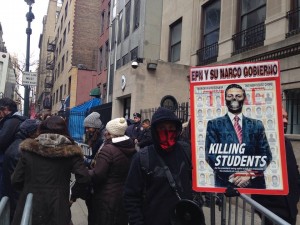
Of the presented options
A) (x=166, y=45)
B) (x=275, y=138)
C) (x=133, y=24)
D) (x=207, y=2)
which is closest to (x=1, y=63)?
(x=275, y=138)

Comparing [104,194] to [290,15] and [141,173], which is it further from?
[290,15]

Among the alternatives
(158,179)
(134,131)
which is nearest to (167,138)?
(158,179)

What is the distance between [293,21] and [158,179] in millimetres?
7593

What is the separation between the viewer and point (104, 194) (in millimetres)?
3932

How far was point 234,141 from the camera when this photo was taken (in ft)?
10.1

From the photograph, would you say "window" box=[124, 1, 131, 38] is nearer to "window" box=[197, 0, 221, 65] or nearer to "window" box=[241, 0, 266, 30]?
"window" box=[197, 0, 221, 65]

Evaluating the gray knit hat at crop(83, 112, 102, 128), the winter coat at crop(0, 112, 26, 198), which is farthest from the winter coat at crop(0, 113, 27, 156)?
the gray knit hat at crop(83, 112, 102, 128)

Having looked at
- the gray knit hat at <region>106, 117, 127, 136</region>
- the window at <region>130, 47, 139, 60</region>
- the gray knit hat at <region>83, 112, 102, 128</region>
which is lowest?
the gray knit hat at <region>106, 117, 127, 136</region>

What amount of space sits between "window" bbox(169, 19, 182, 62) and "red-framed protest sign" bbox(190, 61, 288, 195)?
42.1 feet

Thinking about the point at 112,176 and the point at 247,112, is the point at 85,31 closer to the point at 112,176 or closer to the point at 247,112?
the point at 112,176

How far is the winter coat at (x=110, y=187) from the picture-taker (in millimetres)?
3893

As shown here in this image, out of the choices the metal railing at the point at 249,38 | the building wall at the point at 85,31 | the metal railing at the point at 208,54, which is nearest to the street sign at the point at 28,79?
the metal railing at the point at 208,54

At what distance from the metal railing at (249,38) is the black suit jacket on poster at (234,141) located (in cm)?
769

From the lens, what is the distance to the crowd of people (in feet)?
9.57
